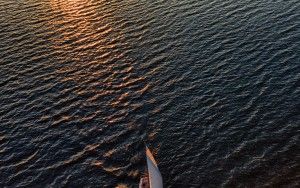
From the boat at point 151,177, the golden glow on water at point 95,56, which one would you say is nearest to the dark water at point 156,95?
the golden glow on water at point 95,56

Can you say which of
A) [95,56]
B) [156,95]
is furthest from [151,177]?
[95,56]

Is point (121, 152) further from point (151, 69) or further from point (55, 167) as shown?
point (151, 69)

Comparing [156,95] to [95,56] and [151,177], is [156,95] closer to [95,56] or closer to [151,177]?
[95,56]

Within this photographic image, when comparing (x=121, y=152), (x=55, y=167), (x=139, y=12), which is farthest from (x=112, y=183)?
(x=139, y=12)

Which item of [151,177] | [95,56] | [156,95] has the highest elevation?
[95,56]

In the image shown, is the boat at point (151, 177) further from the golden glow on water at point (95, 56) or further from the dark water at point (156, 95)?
the golden glow on water at point (95, 56)

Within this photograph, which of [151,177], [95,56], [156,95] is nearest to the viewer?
[151,177]
